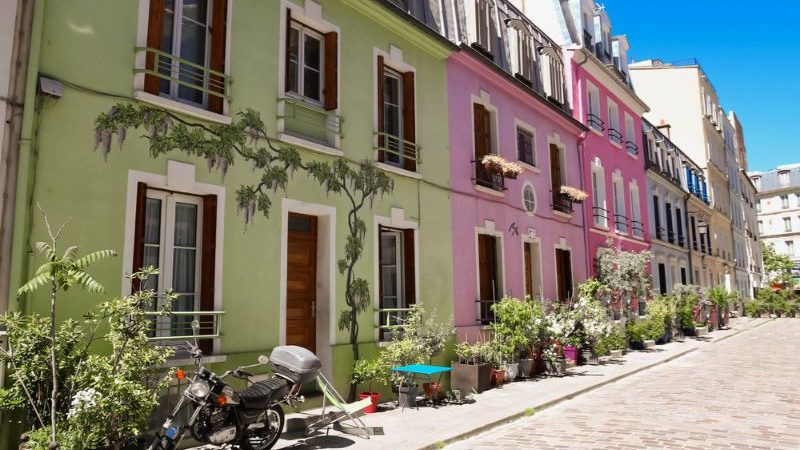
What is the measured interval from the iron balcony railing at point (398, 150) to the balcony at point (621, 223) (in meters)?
11.8

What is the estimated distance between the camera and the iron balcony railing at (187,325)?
22.2 ft

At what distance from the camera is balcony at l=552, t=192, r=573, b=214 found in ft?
53.4

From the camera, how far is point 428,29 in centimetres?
1138

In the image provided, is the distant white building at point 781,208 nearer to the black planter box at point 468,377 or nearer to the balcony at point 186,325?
the black planter box at point 468,377

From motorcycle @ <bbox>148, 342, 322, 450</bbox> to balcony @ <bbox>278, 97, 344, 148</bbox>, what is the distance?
11.4ft

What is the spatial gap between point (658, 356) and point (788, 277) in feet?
151

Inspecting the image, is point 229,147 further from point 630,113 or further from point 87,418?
point 630,113

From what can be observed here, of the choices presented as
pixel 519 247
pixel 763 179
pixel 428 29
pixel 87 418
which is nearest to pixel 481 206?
pixel 519 247

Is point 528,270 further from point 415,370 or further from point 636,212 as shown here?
point 636,212

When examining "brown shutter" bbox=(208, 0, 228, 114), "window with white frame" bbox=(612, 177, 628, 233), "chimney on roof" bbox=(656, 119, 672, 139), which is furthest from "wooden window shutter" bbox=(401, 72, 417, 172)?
"chimney on roof" bbox=(656, 119, 672, 139)

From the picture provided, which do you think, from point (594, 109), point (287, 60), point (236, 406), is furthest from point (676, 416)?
point (594, 109)

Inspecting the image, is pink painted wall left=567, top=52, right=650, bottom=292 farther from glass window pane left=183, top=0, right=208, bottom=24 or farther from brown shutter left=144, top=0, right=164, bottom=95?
brown shutter left=144, top=0, right=164, bottom=95

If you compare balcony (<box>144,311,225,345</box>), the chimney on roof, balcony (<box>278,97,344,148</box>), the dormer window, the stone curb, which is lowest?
the stone curb

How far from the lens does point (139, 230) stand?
664cm
